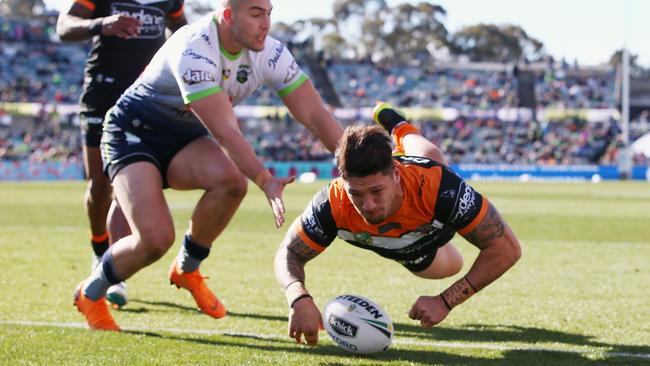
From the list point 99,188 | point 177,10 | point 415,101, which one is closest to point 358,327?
point 99,188

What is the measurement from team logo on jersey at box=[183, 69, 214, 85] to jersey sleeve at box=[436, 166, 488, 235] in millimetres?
1546

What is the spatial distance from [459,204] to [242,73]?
1820mm

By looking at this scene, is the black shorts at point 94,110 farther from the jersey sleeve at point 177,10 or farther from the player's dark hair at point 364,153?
the player's dark hair at point 364,153

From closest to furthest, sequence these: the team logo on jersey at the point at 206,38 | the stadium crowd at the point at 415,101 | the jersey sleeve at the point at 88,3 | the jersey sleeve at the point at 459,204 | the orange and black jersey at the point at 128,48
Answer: the jersey sleeve at the point at 459,204 < the team logo on jersey at the point at 206,38 < the jersey sleeve at the point at 88,3 < the orange and black jersey at the point at 128,48 < the stadium crowd at the point at 415,101

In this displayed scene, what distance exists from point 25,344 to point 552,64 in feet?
227

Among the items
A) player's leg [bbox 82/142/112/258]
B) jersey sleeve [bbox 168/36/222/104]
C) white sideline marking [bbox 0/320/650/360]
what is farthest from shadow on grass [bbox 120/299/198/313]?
jersey sleeve [bbox 168/36/222/104]

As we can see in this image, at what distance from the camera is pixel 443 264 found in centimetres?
619

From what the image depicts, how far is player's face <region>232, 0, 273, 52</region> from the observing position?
5312mm

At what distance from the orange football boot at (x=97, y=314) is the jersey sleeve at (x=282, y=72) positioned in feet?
5.79

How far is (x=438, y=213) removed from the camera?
15.1ft

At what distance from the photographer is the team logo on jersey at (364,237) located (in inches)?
189

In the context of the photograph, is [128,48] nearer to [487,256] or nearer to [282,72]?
[282,72]

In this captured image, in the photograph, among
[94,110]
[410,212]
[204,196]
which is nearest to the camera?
[410,212]

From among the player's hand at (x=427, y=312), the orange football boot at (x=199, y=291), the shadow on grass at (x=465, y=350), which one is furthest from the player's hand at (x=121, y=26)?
the player's hand at (x=427, y=312)
